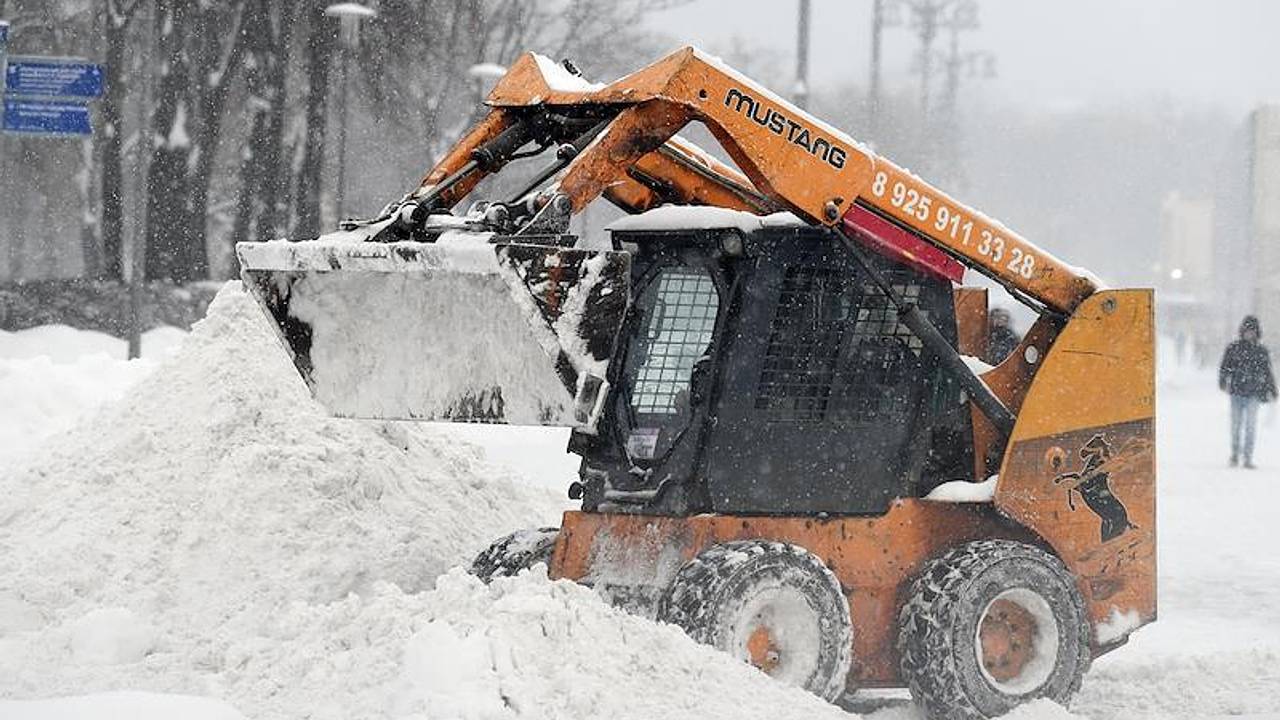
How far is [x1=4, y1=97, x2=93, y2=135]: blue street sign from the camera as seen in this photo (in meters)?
18.9

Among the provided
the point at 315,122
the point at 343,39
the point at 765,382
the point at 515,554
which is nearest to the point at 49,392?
the point at 515,554

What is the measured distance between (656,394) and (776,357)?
542mm

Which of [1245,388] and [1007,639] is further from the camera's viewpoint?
[1245,388]

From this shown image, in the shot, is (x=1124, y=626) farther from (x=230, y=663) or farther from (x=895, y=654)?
(x=230, y=663)

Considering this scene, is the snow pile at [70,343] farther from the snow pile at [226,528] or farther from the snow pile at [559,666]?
the snow pile at [559,666]

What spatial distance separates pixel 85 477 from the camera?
9844 millimetres

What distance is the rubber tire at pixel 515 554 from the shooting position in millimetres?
8211

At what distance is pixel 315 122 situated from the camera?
2644 cm

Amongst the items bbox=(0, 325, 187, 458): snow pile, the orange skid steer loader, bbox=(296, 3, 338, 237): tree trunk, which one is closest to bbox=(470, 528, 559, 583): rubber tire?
the orange skid steer loader

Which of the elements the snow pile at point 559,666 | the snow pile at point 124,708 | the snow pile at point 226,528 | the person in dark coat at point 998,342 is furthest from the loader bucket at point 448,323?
the person in dark coat at point 998,342

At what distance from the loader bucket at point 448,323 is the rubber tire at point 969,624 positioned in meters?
1.72

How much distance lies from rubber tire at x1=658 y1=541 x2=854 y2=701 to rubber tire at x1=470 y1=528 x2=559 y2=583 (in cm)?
92

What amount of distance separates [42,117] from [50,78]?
0.40 metres

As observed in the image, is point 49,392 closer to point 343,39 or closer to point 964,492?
point 964,492
